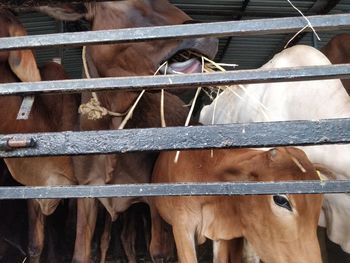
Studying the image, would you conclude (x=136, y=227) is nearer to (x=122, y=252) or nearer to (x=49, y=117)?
(x=122, y=252)

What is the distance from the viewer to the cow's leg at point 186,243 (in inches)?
123

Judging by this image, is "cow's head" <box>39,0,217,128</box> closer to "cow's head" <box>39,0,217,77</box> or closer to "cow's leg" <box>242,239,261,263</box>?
"cow's head" <box>39,0,217,77</box>

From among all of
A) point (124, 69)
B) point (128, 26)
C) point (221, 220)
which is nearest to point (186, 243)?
point (221, 220)

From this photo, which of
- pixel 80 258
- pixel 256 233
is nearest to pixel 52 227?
pixel 80 258

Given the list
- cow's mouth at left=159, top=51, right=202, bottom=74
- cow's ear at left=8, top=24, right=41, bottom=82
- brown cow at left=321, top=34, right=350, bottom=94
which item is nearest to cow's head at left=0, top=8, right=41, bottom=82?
cow's ear at left=8, top=24, right=41, bottom=82

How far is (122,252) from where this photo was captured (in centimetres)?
568

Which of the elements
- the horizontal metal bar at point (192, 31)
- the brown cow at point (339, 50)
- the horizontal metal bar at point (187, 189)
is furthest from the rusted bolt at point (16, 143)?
the brown cow at point (339, 50)

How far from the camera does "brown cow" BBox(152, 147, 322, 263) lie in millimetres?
2602

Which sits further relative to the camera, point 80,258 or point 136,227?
point 136,227

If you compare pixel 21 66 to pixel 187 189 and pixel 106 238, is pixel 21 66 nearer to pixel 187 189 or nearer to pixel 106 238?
pixel 187 189

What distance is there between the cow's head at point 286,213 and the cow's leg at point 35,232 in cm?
207

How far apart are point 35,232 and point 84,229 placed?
488 millimetres

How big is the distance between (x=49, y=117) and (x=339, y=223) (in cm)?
222

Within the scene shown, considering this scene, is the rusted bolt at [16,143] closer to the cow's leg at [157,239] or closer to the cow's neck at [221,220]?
the cow's neck at [221,220]
